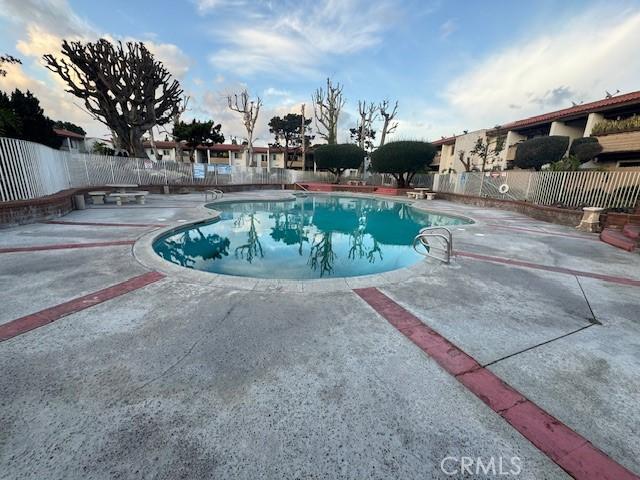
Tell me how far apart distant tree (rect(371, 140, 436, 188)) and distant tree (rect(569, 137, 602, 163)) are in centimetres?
835

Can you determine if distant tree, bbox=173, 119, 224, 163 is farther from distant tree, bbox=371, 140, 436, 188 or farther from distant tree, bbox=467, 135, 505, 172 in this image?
distant tree, bbox=467, 135, 505, 172

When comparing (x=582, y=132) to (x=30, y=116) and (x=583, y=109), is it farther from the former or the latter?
(x=30, y=116)

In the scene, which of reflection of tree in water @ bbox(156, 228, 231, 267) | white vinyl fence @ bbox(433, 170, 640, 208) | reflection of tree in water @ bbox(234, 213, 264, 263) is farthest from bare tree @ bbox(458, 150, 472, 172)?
reflection of tree in water @ bbox(156, 228, 231, 267)

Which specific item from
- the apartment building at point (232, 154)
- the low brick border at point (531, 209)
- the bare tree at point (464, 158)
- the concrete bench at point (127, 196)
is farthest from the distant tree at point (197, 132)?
the bare tree at point (464, 158)

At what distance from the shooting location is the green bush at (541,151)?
1591cm

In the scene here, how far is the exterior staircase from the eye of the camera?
654 cm

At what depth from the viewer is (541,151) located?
1636 cm

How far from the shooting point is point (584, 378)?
2301mm

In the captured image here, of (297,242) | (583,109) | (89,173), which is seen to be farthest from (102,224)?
(583,109)

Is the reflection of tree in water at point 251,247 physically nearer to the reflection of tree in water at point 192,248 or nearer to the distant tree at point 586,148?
the reflection of tree in water at point 192,248

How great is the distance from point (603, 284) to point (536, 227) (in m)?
6.39

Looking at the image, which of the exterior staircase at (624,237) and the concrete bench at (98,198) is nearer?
the exterior staircase at (624,237)

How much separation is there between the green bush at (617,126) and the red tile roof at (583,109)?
0.94 meters

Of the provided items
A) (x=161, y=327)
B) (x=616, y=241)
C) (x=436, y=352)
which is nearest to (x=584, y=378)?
(x=436, y=352)
